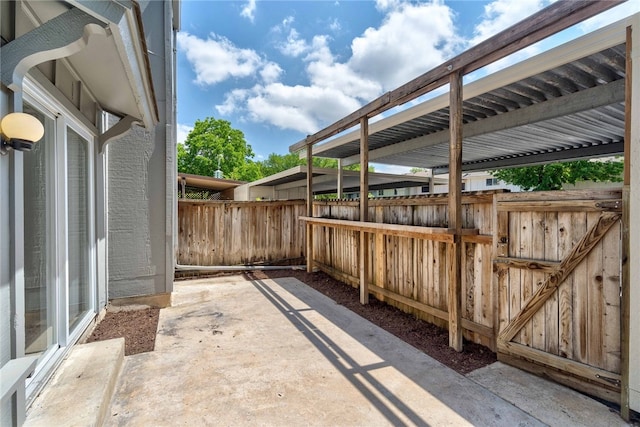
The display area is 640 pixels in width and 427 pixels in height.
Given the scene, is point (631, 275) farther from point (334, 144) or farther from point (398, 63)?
point (398, 63)

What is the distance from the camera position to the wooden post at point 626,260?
2016 millimetres

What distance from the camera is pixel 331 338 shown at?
3.40 metres

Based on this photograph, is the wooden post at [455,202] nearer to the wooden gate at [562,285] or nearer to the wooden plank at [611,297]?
the wooden gate at [562,285]

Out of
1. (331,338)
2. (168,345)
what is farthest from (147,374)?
(331,338)

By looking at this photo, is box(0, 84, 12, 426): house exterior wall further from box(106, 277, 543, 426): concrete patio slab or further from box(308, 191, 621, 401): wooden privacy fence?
box(308, 191, 621, 401): wooden privacy fence

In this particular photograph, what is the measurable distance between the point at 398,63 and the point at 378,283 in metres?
7.82

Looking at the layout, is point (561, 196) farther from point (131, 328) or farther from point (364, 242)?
point (131, 328)

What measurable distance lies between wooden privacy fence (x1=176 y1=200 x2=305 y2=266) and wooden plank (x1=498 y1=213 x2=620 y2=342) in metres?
5.18

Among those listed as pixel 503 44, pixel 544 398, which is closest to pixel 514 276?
pixel 544 398

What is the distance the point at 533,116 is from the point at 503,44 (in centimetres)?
224

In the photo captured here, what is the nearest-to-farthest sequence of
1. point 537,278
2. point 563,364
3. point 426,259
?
point 563,364 → point 537,278 → point 426,259

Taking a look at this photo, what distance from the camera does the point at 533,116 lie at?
416cm

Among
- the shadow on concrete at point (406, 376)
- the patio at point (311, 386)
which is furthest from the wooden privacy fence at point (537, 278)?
the shadow on concrete at point (406, 376)

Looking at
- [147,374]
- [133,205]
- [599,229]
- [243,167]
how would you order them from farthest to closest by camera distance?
[243,167], [133,205], [147,374], [599,229]
